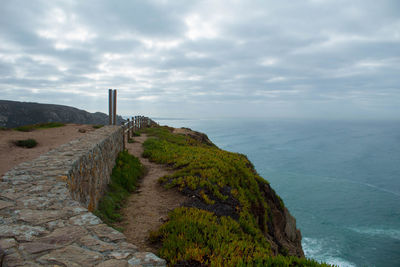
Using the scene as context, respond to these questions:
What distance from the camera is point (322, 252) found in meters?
29.1

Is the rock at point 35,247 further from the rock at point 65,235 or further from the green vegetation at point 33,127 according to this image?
the green vegetation at point 33,127

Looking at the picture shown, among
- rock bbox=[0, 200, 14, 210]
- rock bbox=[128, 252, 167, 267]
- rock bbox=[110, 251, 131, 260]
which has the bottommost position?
rock bbox=[128, 252, 167, 267]

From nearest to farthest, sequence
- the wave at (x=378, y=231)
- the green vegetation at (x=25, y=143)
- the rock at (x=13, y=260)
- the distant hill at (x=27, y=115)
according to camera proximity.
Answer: the rock at (x=13, y=260), the green vegetation at (x=25, y=143), the wave at (x=378, y=231), the distant hill at (x=27, y=115)

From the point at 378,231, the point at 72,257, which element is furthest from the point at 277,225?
the point at 378,231

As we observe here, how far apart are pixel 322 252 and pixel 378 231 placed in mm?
13192

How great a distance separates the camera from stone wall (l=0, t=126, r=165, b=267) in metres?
2.19

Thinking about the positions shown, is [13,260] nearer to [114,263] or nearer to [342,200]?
[114,263]

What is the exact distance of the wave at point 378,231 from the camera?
112ft

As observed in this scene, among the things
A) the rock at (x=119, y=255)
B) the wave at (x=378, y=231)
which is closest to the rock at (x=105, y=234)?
the rock at (x=119, y=255)

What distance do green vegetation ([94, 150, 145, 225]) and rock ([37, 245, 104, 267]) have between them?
147 inches

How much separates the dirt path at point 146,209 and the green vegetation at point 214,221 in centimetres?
32

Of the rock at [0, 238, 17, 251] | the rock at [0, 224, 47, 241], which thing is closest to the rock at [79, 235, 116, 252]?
the rock at [0, 224, 47, 241]

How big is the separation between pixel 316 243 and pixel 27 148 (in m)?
34.5

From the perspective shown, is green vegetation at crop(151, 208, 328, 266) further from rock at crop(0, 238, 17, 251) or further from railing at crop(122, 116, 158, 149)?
railing at crop(122, 116, 158, 149)
